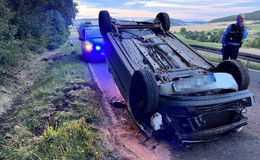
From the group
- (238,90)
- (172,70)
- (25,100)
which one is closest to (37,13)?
(25,100)

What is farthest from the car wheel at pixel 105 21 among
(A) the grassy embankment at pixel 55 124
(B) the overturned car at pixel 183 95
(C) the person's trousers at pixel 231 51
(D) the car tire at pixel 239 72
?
(C) the person's trousers at pixel 231 51

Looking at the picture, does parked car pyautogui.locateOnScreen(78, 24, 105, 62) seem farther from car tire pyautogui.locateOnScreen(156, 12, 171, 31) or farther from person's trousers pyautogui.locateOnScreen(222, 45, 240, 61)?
person's trousers pyautogui.locateOnScreen(222, 45, 240, 61)

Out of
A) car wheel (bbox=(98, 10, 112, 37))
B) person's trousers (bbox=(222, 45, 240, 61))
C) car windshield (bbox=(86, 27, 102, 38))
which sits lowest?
person's trousers (bbox=(222, 45, 240, 61))

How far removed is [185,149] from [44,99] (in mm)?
3857

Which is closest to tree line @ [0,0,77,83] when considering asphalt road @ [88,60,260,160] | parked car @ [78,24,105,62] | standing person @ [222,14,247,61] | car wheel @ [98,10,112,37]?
parked car @ [78,24,105,62]

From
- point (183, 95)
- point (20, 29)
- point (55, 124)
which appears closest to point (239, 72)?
point (183, 95)

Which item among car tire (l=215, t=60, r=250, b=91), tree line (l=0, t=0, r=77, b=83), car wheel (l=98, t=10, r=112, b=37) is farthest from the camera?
tree line (l=0, t=0, r=77, b=83)

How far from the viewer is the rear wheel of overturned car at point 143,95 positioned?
344cm

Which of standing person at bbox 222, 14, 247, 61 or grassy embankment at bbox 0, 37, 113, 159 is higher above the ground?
standing person at bbox 222, 14, 247, 61

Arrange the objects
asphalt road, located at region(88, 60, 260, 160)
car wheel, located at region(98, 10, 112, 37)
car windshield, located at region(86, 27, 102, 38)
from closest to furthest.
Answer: asphalt road, located at region(88, 60, 260, 160) → car wheel, located at region(98, 10, 112, 37) → car windshield, located at region(86, 27, 102, 38)

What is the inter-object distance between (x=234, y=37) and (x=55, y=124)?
559cm

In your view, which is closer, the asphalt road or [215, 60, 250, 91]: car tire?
the asphalt road

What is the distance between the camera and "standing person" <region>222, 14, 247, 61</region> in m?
6.70

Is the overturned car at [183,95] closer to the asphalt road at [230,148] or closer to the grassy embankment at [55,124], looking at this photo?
the asphalt road at [230,148]
